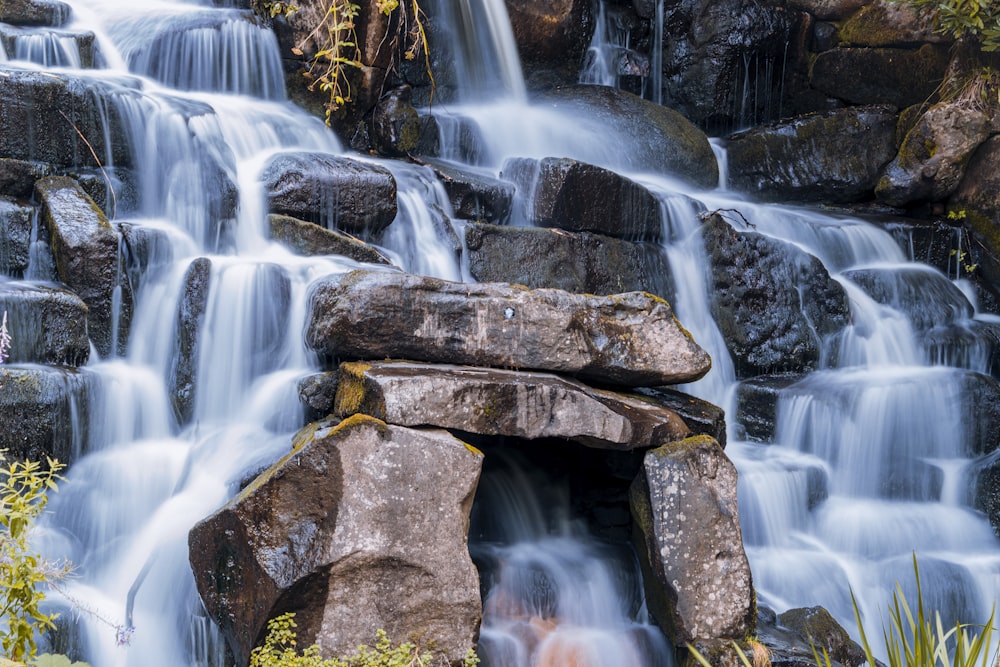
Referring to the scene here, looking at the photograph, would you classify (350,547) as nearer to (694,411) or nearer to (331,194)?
(694,411)

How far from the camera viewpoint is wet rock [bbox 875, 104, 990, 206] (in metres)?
9.73

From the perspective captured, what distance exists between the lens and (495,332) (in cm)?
461

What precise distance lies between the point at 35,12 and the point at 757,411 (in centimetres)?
720

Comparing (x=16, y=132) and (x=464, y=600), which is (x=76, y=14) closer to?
(x=16, y=132)

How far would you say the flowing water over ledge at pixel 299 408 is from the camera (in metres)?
4.76

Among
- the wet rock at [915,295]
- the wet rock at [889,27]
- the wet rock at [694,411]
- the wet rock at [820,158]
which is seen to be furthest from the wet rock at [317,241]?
the wet rock at [889,27]

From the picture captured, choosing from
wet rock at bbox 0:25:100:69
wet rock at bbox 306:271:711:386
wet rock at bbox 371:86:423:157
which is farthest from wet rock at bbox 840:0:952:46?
wet rock at bbox 0:25:100:69

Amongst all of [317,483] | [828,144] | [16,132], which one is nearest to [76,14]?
[16,132]

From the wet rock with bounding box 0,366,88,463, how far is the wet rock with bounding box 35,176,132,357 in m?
0.68

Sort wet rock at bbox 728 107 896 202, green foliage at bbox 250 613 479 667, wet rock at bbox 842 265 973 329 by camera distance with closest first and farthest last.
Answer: green foliage at bbox 250 613 479 667, wet rock at bbox 842 265 973 329, wet rock at bbox 728 107 896 202

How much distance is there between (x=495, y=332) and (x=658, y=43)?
8901mm

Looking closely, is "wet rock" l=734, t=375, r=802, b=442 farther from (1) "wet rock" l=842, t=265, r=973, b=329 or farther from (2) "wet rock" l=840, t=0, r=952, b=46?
(2) "wet rock" l=840, t=0, r=952, b=46

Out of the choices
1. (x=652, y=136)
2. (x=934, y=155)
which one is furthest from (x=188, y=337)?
(x=934, y=155)

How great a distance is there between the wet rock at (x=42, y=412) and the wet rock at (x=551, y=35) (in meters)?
7.77
